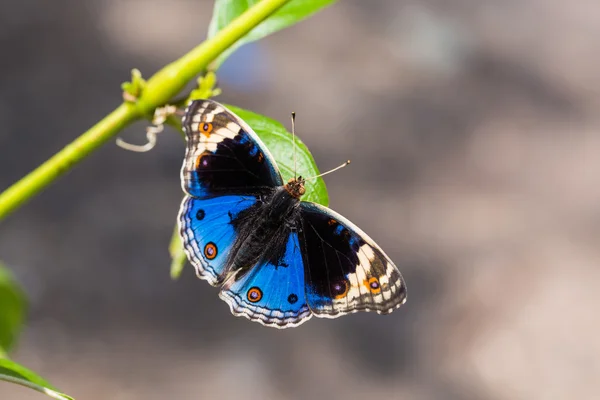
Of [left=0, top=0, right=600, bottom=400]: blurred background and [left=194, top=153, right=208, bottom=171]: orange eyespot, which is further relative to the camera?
[left=0, top=0, right=600, bottom=400]: blurred background

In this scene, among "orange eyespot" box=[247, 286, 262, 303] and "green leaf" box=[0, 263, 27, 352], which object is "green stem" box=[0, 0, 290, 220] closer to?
"orange eyespot" box=[247, 286, 262, 303]

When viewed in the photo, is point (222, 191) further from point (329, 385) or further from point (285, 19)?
point (329, 385)

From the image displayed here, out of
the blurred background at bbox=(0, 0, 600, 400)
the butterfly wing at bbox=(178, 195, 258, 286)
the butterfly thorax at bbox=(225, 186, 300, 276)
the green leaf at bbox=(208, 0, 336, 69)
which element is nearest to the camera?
the green leaf at bbox=(208, 0, 336, 69)

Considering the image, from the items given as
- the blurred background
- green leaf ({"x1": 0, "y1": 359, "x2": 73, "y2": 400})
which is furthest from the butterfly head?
the blurred background

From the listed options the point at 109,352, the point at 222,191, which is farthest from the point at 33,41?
the point at 222,191

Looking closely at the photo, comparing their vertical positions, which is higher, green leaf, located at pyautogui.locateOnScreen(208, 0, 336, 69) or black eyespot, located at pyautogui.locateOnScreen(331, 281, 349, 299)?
green leaf, located at pyautogui.locateOnScreen(208, 0, 336, 69)

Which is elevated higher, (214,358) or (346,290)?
(214,358)

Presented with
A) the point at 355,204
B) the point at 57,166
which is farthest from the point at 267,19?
the point at 355,204
